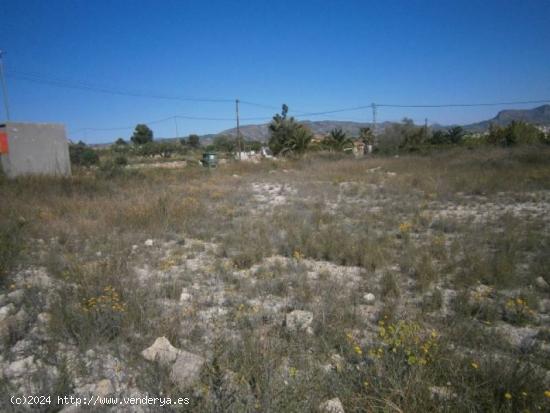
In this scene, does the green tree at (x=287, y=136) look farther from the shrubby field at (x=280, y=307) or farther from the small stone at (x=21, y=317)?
the small stone at (x=21, y=317)

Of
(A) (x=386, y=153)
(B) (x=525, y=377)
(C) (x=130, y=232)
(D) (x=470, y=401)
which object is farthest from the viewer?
(A) (x=386, y=153)

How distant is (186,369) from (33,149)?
12688 mm

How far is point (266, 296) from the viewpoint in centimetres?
364

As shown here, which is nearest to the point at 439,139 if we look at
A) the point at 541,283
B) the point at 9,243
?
the point at 541,283

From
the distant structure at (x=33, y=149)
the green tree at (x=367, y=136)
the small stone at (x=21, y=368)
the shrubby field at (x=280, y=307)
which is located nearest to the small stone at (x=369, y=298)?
the shrubby field at (x=280, y=307)

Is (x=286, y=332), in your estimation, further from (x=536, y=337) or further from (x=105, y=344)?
(x=536, y=337)

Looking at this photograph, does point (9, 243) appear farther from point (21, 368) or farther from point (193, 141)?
point (193, 141)

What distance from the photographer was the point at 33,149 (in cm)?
1157

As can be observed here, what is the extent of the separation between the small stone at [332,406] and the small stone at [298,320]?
842mm

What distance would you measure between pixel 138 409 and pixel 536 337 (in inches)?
125

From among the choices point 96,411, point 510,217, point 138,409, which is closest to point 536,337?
point 138,409

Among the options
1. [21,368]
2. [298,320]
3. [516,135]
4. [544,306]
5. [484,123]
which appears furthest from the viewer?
[484,123]

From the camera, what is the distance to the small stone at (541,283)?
363cm

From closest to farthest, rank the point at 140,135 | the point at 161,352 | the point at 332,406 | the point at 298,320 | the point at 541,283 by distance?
the point at 332,406, the point at 161,352, the point at 298,320, the point at 541,283, the point at 140,135
